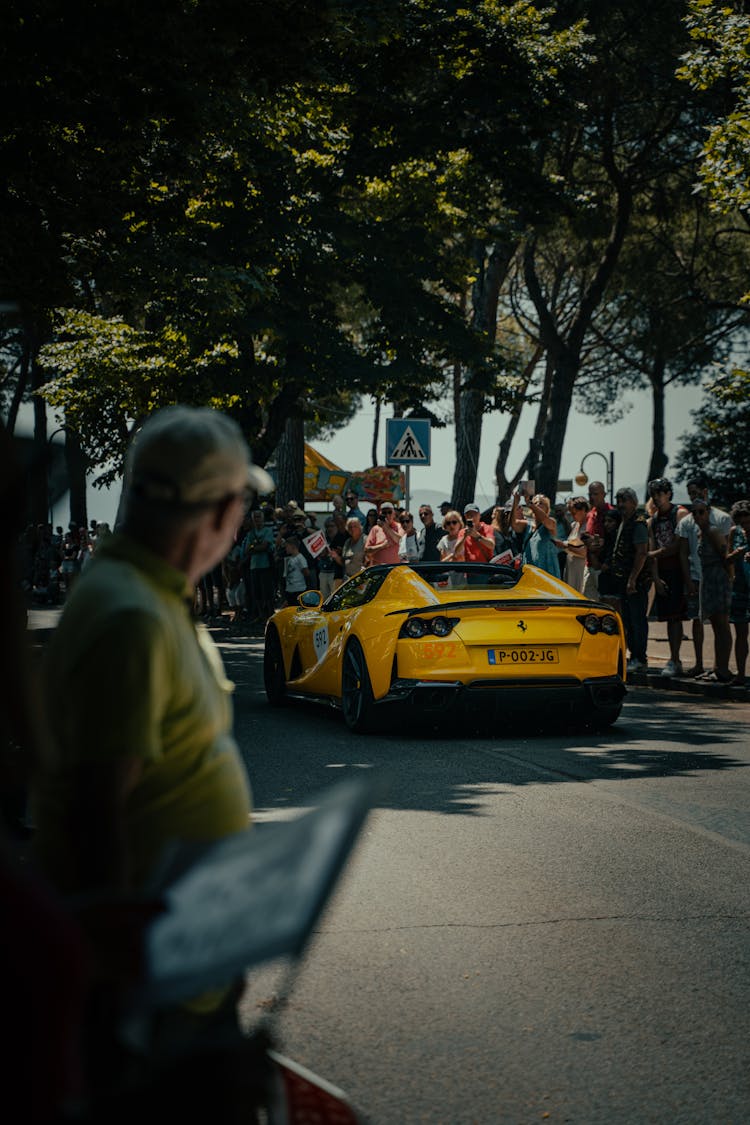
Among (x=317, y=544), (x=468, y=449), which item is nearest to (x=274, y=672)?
(x=317, y=544)

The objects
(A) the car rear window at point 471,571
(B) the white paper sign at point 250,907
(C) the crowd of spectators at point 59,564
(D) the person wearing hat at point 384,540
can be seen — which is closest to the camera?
(B) the white paper sign at point 250,907

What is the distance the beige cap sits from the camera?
211 centimetres

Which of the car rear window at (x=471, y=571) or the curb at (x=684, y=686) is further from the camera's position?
the curb at (x=684, y=686)

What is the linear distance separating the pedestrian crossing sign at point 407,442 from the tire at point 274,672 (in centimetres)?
734

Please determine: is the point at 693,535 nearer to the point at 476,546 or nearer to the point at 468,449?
the point at 476,546

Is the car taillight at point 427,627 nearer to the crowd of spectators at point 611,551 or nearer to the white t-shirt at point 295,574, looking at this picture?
the crowd of spectators at point 611,551

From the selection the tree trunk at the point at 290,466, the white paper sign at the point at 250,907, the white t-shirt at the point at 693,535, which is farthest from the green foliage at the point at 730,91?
the white paper sign at the point at 250,907

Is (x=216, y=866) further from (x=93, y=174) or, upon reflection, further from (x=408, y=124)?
(x=408, y=124)

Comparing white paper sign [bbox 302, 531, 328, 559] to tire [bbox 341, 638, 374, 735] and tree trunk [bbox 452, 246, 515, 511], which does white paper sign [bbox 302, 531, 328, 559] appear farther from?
tire [bbox 341, 638, 374, 735]

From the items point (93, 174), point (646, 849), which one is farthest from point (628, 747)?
point (93, 174)

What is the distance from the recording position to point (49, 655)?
6.95ft

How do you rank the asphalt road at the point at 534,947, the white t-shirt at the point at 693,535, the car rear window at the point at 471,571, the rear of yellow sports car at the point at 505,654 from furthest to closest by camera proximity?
the white t-shirt at the point at 693,535 → the car rear window at the point at 471,571 → the rear of yellow sports car at the point at 505,654 → the asphalt road at the point at 534,947

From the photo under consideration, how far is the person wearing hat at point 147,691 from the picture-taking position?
2.01m

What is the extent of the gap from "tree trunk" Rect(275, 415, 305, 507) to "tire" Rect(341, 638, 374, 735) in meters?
20.4
